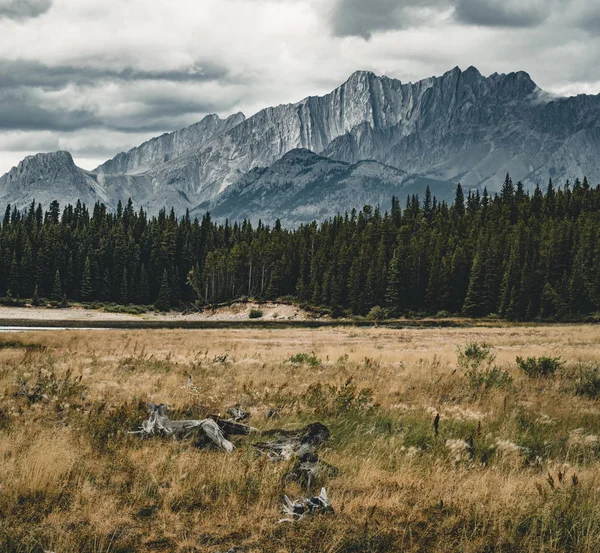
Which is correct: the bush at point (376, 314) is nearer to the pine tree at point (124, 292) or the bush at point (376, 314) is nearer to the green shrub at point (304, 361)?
the pine tree at point (124, 292)

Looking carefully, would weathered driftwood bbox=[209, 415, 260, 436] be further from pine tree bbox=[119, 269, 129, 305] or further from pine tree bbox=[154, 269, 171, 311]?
pine tree bbox=[119, 269, 129, 305]

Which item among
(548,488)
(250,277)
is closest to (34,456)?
(548,488)

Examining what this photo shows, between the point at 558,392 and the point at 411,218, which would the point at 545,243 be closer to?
the point at 411,218

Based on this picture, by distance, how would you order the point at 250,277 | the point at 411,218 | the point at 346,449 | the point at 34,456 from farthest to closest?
the point at 411,218
the point at 250,277
the point at 346,449
the point at 34,456

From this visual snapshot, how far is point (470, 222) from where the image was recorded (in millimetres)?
141625

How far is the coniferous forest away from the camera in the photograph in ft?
322

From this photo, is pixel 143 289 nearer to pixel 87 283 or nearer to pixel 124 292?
pixel 124 292

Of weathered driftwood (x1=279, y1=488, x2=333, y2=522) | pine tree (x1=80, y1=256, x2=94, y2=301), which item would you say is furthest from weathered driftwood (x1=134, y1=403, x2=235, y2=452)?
pine tree (x1=80, y1=256, x2=94, y2=301)

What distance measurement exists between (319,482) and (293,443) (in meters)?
1.85

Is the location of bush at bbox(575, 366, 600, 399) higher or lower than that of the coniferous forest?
lower

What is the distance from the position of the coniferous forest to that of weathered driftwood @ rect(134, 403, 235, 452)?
88.4 meters

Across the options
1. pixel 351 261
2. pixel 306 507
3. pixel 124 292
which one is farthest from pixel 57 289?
pixel 306 507

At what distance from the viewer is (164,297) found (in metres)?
136

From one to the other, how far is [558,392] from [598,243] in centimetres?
9085
